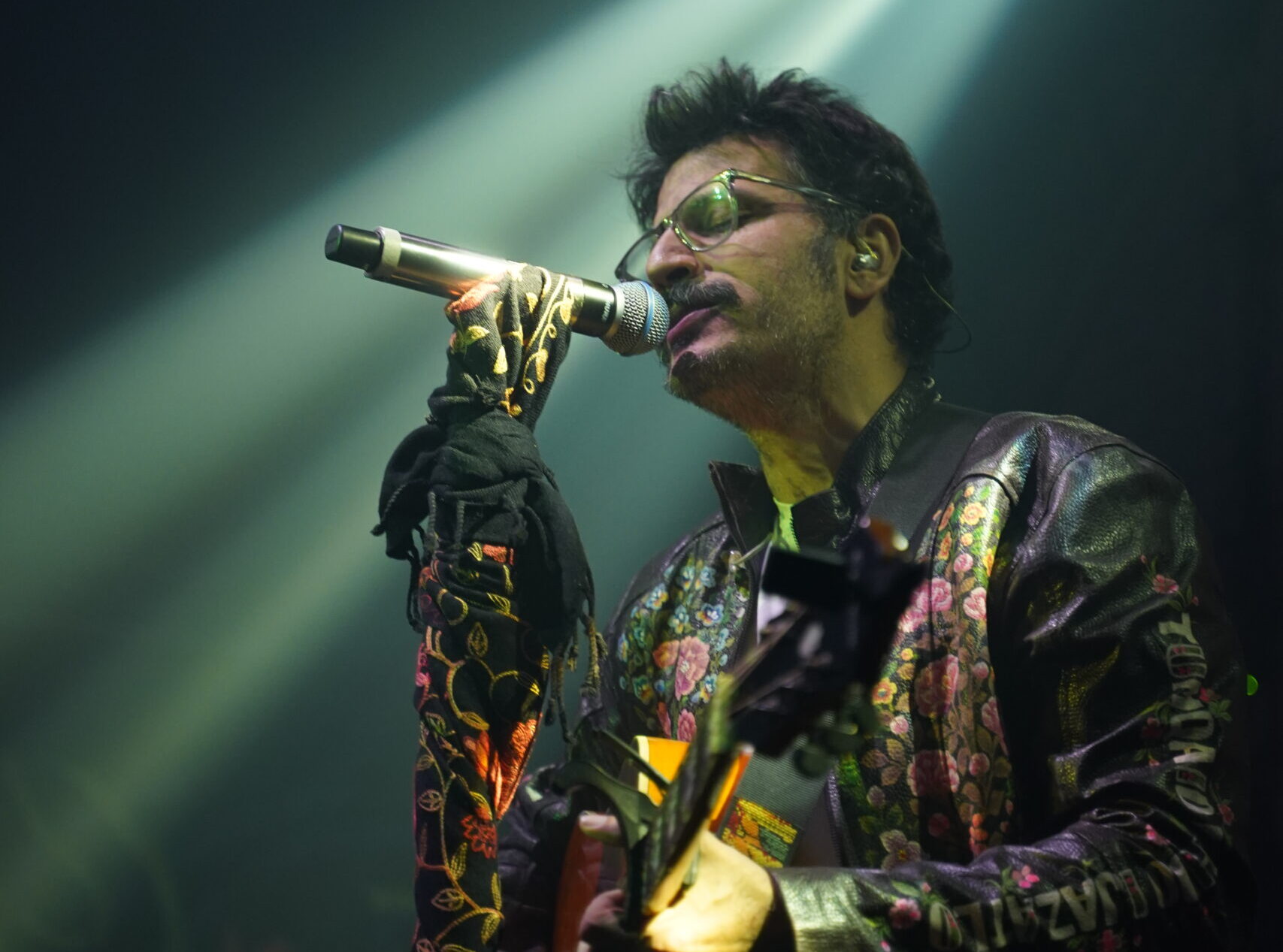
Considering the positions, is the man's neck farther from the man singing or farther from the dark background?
the dark background

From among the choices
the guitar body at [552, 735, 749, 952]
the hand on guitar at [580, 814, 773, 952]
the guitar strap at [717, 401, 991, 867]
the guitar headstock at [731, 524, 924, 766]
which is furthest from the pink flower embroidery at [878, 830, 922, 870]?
the guitar headstock at [731, 524, 924, 766]

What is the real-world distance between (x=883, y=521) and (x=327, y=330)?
154 cm

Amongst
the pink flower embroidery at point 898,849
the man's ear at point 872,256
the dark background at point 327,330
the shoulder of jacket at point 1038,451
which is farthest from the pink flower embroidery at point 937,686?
the dark background at point 327,330

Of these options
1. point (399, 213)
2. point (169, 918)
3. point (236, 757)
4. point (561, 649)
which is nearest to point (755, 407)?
point (561, 649)

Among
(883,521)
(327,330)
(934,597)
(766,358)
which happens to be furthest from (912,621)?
(327,330)

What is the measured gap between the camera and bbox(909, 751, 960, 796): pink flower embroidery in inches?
56.8

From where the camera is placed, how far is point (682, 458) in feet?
8.92

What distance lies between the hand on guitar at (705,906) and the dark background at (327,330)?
1.46 meters

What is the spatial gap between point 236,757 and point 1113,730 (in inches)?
77.6

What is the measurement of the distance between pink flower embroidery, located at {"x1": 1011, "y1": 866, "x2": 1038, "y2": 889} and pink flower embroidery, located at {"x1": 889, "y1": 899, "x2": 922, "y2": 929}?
4.7 inches

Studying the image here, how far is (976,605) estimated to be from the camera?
4.89 ft

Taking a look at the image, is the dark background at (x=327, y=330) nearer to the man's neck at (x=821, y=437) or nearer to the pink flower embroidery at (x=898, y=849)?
the man's neck at (x=821, y=437)

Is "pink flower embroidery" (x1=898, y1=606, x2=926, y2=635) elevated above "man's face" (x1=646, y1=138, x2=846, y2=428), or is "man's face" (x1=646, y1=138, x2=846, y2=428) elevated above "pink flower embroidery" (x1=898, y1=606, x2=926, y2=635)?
"man's face" (x1=646, y1=138, x2=846, y2=428)

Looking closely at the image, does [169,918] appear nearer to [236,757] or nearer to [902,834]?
[236,757]
